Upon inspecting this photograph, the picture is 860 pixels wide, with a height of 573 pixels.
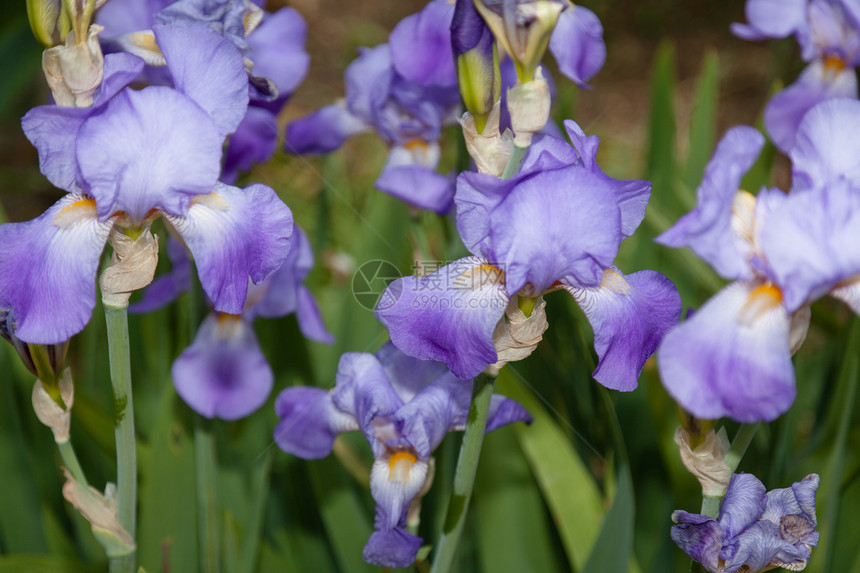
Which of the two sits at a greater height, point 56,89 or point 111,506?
point 56,89

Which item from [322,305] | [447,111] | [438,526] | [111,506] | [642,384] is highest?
[447,111]

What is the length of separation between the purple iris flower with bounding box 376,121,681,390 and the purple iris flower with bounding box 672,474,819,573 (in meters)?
0.16

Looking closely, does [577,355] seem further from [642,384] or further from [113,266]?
[113,266]

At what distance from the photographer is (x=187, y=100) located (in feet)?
2.55

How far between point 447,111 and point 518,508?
731 mm

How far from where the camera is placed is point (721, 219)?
687mm

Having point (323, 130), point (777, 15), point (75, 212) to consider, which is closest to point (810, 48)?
point (777, 15)

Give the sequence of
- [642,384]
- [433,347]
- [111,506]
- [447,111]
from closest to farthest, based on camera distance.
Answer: [433,347], [111,506], [642,384], [447,111]

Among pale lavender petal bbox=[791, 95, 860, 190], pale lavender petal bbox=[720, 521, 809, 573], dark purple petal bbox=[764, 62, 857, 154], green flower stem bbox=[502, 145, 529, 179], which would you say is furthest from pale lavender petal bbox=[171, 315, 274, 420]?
dark purple petal bbox=[764, 62, 857, 154]

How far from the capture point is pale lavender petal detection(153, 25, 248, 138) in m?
0.79

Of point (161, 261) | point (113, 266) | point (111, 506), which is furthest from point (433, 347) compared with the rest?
point (161, 261)

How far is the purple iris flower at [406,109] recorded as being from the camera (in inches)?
47.9

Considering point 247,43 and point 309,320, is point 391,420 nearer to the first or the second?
point 309,320

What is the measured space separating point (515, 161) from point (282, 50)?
2.45 ft
